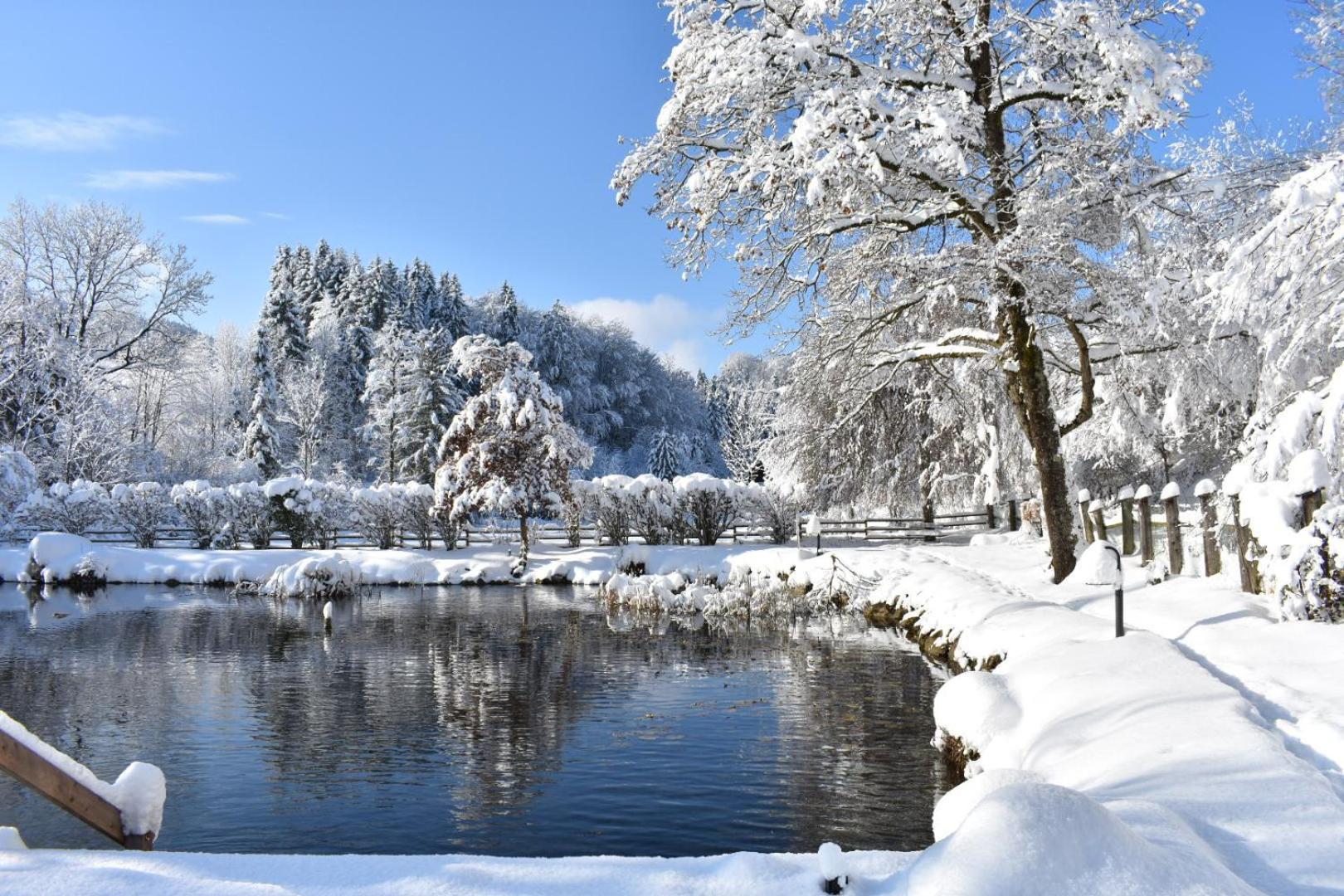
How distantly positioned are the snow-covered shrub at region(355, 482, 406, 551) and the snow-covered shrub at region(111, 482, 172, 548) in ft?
25.4

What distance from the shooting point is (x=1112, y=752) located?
18.1 ft

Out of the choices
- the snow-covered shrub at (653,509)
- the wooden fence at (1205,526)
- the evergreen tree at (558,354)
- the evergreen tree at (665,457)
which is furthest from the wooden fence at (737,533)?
the evergreen tree at (558,354)

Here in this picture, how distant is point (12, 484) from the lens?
101ft

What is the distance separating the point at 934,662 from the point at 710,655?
11.6 feet

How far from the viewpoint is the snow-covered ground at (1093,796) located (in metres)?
3.42

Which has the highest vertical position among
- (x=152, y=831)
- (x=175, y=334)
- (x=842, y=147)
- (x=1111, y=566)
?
(x=175, y=334)

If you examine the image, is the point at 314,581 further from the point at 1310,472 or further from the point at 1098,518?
the point at 1310,472

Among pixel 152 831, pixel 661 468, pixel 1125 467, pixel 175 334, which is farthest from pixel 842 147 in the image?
pixel 661 468

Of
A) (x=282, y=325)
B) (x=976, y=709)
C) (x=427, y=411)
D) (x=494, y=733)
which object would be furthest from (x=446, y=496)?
(x=282, y=325)

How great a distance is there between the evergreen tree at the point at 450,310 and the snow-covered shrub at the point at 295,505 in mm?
31181

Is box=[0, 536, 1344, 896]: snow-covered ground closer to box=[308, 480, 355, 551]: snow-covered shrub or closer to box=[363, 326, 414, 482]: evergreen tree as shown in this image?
box=[308, 480, 355, 551]: snow-covered shrub

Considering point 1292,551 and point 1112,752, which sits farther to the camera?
point 1292,551

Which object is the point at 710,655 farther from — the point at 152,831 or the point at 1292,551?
the point at 152,831

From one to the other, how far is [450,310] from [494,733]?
2258 inches
